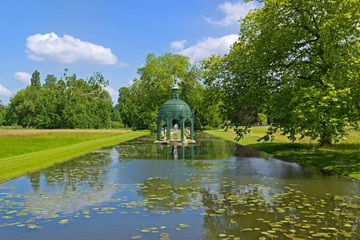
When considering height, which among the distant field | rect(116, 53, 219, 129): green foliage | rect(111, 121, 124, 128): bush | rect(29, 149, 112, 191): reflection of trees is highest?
rect(116, 53, 219, 129): green foliage

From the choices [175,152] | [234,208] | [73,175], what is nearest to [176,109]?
[175,152]

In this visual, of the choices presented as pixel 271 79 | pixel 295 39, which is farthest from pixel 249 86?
pixel 295 39

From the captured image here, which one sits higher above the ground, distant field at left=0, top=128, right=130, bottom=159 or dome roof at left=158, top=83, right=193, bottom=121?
dome roof at left=158, top=83, right=193, bottom=121

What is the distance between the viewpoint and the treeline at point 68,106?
92812 millimetres

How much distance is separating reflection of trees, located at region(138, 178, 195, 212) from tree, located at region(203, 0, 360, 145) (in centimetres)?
702

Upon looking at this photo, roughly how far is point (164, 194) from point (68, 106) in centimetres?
8977

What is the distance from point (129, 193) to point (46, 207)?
8.98ft

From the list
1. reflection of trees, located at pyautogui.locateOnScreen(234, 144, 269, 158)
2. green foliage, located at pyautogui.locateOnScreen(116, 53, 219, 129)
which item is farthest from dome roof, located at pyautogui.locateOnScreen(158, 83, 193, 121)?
green foliage, located at pyautogui.locateOnScreen(116, 53, 219, 129)

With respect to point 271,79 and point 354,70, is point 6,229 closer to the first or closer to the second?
point 354,70

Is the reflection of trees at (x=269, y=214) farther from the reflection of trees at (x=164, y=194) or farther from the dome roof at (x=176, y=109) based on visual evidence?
the dome roof at (x=176, y=109)

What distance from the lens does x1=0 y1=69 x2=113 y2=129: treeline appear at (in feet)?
305

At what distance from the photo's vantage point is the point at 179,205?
915cm

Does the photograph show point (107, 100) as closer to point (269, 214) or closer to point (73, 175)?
point (73, 175)

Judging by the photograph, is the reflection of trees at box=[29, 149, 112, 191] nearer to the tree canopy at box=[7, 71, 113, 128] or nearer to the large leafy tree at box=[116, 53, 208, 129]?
the large leafy tree at box=[116, 53, 208, 129]
